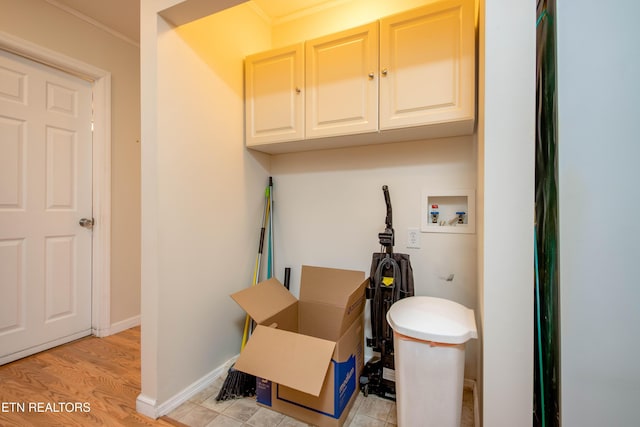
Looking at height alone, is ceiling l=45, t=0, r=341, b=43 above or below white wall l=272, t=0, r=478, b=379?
above

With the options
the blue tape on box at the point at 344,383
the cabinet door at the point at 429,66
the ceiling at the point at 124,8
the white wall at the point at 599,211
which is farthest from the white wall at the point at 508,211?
the ceiling at the point at 124,8

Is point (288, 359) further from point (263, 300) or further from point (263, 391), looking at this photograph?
point (263, 300)

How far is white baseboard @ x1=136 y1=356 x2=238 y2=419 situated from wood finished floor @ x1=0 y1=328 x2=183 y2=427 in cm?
3

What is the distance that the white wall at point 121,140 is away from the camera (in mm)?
2258

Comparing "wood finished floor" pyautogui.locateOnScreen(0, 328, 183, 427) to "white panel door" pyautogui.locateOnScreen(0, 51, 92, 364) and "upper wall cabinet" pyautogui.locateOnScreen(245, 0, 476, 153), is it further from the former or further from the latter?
"upper wall cabinet" pyautogui.locateOnScreen(245, 0, 476, 153)

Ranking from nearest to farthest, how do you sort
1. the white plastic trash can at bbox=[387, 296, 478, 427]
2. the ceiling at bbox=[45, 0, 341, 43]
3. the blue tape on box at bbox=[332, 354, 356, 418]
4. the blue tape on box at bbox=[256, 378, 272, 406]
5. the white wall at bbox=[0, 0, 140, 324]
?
1. the white plastic trash can at bbox=[387, 296, 478, 427]
2. the blue tape on box at bbox=[332, 354, 356, 418]
3. the blue tape on box at bbox=[256, 378, 272, 406]
4. the ceiling at bbox=[45, 0, 341, 43]
5. the white wall at bbox=[0, 0, 140, 324]

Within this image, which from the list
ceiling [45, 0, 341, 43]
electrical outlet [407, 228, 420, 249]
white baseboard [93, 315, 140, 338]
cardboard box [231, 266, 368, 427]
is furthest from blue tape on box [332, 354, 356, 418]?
ceiling [45, 0, 341, 43]

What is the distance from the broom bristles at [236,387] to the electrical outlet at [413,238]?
1.29 m

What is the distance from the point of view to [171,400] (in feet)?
5.06

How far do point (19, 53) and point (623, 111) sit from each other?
10.8 feet

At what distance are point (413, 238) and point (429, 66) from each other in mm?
1009

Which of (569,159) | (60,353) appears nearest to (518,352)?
(569,159)

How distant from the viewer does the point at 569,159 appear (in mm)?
887

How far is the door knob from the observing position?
236cm
